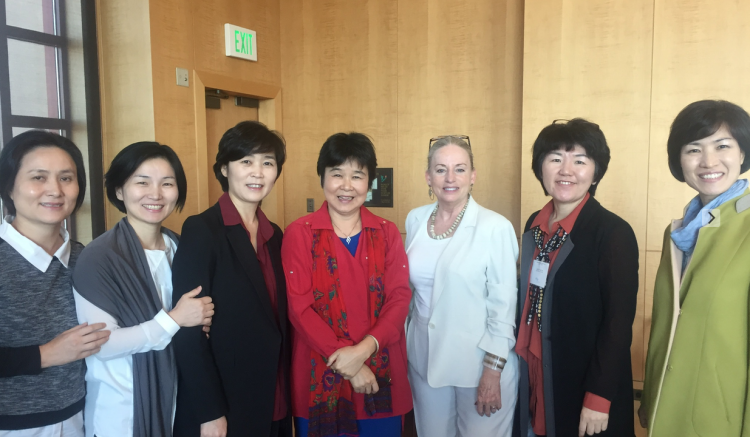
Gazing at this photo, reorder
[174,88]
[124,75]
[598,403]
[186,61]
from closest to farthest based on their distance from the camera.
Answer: [598,403]
[124,75]
[174,88]
[186,61]

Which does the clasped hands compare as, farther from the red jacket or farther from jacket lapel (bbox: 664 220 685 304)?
jacket lapel (bbox: 664 220 685 304)

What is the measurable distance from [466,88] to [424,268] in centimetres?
232

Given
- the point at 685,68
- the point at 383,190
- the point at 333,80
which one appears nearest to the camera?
the point at 685,68

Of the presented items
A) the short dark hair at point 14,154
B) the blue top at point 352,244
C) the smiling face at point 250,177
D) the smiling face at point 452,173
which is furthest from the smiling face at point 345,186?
the short dark hair at point 14,154

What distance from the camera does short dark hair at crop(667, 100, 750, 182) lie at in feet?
5.24

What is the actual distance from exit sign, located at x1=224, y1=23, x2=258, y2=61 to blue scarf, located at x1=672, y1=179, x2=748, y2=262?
347 centimetres

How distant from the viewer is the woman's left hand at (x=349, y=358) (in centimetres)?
179

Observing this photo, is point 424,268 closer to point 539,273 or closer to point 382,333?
point 382,333

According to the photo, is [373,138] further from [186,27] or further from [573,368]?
[573,368]

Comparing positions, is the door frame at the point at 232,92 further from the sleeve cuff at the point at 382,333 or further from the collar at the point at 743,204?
the collar at the point at 743,204

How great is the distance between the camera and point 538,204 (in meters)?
3.37

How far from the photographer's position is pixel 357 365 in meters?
1.82

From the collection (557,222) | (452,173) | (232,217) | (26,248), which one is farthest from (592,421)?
(26,248)

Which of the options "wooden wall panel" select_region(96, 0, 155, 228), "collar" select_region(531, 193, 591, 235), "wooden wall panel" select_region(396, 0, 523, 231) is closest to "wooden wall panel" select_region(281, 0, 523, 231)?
"wooden wall panel" select_region(396, 0, 523, 231)
